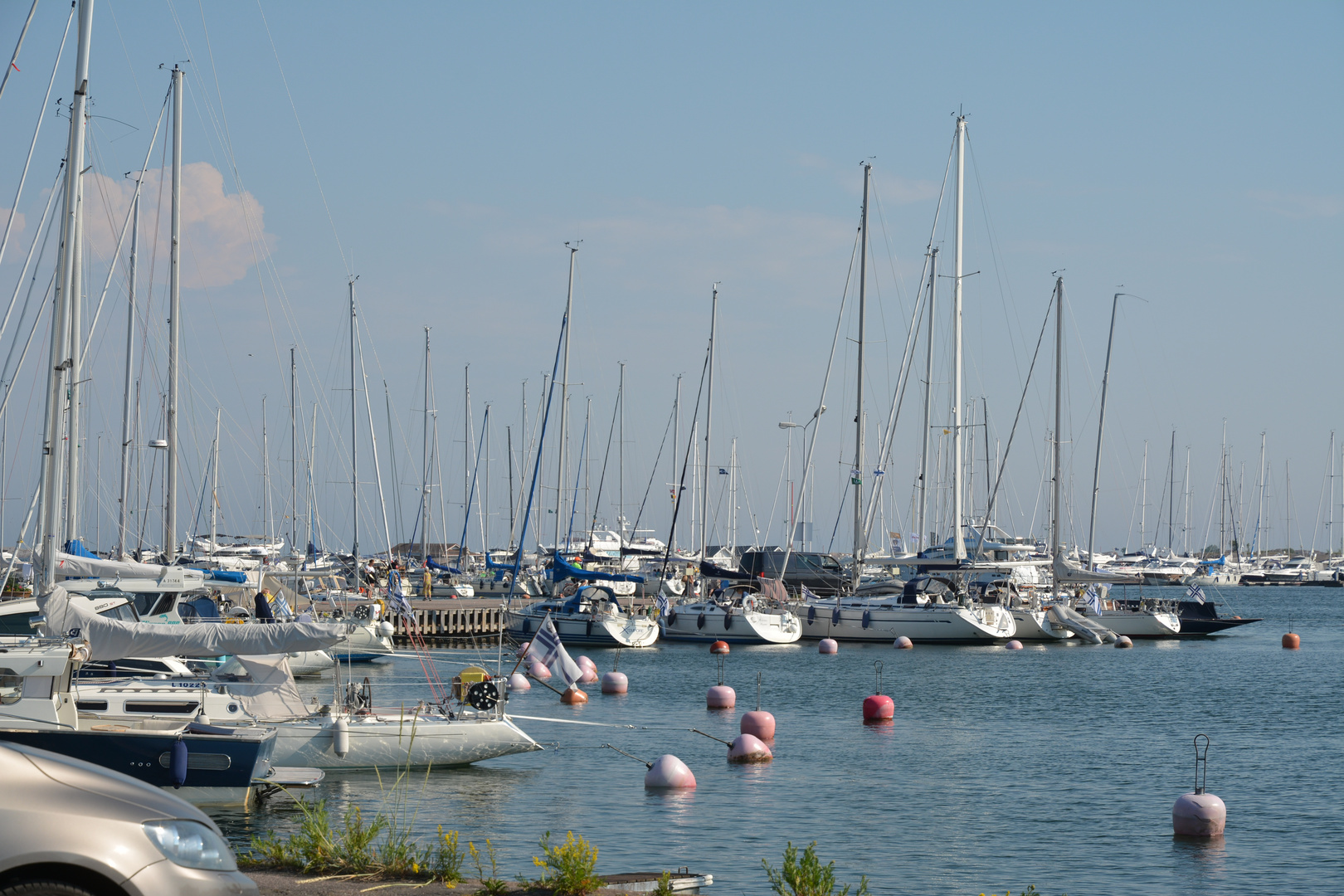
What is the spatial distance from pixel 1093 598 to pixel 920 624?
1162cm

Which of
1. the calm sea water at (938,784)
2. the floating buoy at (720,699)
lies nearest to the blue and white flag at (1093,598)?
the calm sea water at (938,784)

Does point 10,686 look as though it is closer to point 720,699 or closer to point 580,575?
point 720,699

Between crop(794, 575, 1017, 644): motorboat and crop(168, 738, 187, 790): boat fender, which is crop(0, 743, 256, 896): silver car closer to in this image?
crop(168, 738, 187, 790): boat fender

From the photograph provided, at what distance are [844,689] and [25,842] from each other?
3757cm

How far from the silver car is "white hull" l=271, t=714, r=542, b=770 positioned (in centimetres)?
1626

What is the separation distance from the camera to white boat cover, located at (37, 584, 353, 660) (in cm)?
2161

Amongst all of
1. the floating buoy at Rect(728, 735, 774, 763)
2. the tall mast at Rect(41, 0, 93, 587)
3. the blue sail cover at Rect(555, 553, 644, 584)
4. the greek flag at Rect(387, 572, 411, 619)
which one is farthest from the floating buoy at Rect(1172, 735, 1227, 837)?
the blue sail cover at Rect(555, 553, 644, 584)

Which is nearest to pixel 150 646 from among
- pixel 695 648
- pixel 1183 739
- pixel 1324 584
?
pixel 1183 739

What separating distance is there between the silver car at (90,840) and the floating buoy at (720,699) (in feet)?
100

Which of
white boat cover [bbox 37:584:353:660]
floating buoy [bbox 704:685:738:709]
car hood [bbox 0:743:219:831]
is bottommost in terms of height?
floating buoy [bbox 704:685:738:709]

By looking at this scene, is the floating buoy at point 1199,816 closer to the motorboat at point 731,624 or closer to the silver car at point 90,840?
the silver car at point 90,840

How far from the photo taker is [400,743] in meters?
24.1

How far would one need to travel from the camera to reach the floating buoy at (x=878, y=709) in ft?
113

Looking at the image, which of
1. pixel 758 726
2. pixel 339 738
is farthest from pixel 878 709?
pixel 339 738
